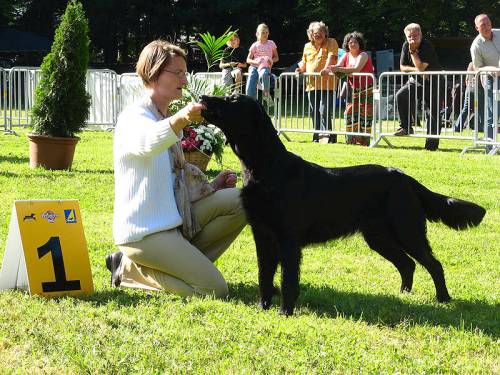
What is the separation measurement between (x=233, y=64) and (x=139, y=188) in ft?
34.9

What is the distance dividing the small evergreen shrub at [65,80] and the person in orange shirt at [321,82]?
196 inches

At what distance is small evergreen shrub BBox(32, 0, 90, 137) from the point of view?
9180mm

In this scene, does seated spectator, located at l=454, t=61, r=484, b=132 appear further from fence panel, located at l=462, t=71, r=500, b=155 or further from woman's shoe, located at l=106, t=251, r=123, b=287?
woman's shoe, located at l=106, t=251, r=123, b=287

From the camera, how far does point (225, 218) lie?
4.92 m

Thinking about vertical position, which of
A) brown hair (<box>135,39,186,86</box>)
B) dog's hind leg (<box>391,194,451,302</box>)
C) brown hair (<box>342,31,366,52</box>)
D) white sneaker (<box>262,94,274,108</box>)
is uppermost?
brown hair (<box>342,31,366,52</box>)

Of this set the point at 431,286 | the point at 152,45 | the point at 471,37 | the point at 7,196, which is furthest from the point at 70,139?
the point at 471,37

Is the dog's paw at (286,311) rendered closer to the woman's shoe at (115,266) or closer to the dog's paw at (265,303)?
the dog's paw at (265,303)

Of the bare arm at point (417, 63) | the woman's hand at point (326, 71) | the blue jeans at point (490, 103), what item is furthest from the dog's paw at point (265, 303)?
the woman's hand at point (326, 71)

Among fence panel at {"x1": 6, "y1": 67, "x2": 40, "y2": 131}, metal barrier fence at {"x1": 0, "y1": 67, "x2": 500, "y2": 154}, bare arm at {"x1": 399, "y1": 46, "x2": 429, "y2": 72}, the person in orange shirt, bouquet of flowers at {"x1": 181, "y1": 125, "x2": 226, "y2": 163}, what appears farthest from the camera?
fence panel at {"x1": 6, "y1": 67, "x2": 40, "y2": 131}

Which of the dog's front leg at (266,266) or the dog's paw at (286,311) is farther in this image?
the dog's front leg at (266,266)

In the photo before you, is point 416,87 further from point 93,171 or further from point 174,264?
point 174,264

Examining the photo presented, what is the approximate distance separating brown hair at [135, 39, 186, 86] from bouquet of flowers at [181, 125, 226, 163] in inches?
160

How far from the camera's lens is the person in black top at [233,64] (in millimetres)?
14625

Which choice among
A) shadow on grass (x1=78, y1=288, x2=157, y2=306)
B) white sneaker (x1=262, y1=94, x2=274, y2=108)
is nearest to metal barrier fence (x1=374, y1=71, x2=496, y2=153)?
white sneaker (x1=262, y1=94, x2=274, y2=108)
